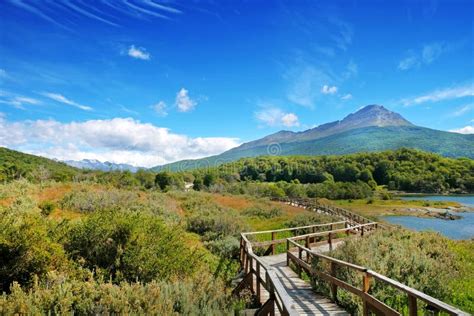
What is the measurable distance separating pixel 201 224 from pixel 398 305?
15.5 m

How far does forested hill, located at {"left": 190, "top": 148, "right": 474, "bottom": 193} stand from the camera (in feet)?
324

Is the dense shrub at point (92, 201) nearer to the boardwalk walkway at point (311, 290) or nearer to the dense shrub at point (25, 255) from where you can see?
the boardwalk walkway at point (311, 290)

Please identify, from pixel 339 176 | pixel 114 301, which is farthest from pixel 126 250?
pixel 339 176

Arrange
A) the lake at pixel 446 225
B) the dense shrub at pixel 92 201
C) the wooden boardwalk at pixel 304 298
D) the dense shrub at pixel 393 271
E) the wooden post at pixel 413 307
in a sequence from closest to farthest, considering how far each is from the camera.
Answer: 1. the wooden post at pixel 413 307
2. the wooden boardwalk at pixel 304 298
3. the dense shrub at pixel 393 271
4. the dense shrub at pixel 92 201
5. the lake at pixel 446 225

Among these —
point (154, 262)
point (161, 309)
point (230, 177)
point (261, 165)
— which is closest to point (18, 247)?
point (154, 262)

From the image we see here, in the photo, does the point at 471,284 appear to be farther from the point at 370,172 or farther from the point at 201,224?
the point at 370,172

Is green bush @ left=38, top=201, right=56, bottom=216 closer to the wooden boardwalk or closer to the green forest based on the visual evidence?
the green forest

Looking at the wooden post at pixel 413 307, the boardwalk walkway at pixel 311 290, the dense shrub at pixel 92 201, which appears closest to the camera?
the boardwalk walkway at pixel 311 290

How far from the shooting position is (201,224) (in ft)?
71.1

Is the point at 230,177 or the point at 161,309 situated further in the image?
the point at 230,177

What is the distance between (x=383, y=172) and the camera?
383ft

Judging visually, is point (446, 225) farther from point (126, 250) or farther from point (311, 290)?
point (126, 250)

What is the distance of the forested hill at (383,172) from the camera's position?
9869cm

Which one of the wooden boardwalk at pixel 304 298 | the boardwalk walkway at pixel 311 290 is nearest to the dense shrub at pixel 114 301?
the boardwalk walkway at pixel 311 290
